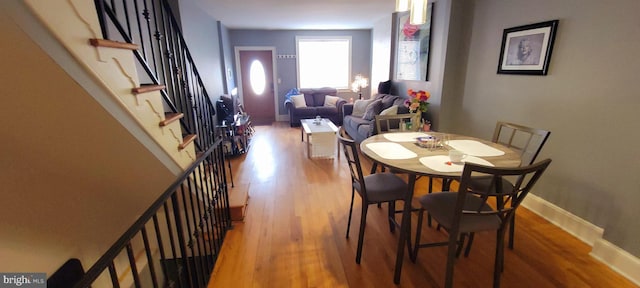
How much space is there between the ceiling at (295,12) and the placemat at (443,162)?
3193 millimetres

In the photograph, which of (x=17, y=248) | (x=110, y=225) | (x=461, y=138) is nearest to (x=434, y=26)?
(x=461, y=138)

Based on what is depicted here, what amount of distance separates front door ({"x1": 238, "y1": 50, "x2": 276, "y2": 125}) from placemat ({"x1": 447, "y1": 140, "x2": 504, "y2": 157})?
558 centimetres

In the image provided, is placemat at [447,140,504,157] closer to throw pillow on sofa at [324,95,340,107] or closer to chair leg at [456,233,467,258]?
chair leg at [456,233,467,258]

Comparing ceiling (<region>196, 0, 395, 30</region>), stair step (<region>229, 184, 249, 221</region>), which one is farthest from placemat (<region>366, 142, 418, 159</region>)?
ceiling (<region>196, 0, 395, 30</region>)

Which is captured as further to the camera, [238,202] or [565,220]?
[238,202]

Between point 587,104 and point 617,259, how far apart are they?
1129 mm

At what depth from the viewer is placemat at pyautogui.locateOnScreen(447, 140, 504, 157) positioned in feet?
6.31

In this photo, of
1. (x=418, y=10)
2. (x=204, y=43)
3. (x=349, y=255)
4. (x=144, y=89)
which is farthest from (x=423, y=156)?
(x=204, y=43)

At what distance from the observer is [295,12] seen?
15.7 ft

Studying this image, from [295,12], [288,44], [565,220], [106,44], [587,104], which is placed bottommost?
[565,220]

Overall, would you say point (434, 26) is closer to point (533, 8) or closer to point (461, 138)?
point (533, 8)

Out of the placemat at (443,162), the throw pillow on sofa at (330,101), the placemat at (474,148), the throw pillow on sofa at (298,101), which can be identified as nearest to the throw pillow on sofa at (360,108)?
the throw pillow on sofa at (330,101)

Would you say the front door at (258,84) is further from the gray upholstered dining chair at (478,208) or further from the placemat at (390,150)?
the gray upholstered dining chair at (478,208)

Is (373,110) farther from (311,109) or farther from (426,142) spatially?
(426,142)
